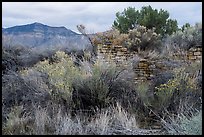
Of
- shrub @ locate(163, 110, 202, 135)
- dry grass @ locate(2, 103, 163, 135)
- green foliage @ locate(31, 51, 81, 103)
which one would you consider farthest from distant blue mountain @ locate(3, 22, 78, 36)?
shrub @ locate(163, 110, 202, 135)

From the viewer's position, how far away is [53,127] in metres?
4.97

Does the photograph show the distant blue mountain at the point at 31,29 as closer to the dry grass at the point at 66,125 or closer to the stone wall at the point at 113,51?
the stone wall at the point at 113,51

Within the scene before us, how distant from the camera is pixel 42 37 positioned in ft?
42.7

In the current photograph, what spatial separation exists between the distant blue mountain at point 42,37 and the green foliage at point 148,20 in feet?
9.86

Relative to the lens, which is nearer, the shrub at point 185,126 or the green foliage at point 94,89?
the shrub at point 185,126

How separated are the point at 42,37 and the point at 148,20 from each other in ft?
15.4

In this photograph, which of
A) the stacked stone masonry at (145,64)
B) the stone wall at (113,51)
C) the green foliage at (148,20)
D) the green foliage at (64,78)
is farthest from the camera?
the green foliage at (148,20)

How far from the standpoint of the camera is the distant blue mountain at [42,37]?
11500 mm

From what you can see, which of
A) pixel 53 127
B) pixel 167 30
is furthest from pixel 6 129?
pixel 167 30

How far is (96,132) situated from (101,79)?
1790 mm

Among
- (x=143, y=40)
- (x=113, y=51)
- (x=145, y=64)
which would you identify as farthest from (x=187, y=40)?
(x=145, y=64)

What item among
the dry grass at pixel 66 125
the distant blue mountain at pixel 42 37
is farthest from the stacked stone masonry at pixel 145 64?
the dry grass at pixel 66 125

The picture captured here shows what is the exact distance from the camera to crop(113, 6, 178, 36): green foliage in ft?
49.6

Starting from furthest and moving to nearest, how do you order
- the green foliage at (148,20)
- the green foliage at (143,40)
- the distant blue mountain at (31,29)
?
the green foliage at (148,20) → the green foliage at (143,40) → the distant blue mountain at (31,29)
